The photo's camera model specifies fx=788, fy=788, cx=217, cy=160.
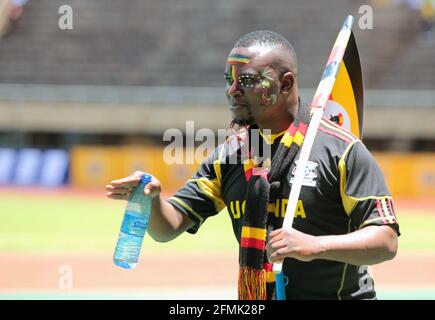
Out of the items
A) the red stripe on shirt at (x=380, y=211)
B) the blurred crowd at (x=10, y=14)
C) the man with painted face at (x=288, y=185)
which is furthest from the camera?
the blurred crowd at (x=10, y=14)

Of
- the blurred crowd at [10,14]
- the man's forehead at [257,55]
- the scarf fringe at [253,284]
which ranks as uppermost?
the blurred crowd at [10,14]

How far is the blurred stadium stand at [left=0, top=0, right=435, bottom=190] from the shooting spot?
88.5 feet

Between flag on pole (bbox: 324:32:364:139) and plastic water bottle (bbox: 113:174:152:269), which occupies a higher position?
flag on pole (bbox: 324:32:364:139)

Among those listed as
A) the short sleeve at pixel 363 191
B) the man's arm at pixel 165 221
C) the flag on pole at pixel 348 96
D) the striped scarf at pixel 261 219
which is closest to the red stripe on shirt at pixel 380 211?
the short sleeve at pixel 363 191

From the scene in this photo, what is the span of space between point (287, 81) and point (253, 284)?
906 mm

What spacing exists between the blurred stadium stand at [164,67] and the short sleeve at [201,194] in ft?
73.7

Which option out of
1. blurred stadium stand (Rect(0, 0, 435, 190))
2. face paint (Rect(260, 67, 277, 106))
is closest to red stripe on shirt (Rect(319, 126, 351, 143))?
face paint (Rect(260, 67, 277, 106))

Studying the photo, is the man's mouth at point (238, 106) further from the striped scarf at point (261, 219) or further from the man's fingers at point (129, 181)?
the man's fingers at point (129, 181)

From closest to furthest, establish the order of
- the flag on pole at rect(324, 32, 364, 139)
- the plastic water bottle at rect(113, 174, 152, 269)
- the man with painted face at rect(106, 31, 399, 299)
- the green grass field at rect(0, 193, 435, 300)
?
the man with painted face at rect(106, 31, 399, 299) < the plastic water bottle at rect(113, 174, 152, 269) < the flag on pole at rect(324, 32, 364, 139) < the green grass field at rect(0, 193, 435, 300)

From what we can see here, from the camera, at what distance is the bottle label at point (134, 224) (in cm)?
360

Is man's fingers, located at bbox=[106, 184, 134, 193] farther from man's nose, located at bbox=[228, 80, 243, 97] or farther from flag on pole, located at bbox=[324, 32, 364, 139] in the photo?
flag on pole, located at bbox=[324, 32, 364, 139]

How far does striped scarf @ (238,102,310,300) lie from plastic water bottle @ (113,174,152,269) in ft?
1.55

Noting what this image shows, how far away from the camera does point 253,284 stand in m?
3.40

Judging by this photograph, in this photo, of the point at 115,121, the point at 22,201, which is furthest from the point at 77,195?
the point at 115,121
